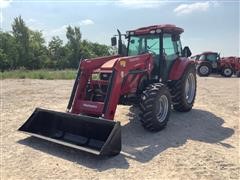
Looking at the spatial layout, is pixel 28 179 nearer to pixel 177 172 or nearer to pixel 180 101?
pixel 177 172

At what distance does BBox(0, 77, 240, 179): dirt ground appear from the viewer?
18.5 feet

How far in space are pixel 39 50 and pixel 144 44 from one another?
4680cm

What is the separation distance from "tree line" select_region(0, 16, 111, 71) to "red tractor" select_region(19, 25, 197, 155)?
38171 millimetres

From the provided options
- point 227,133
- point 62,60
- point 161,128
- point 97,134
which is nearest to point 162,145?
point 161,128

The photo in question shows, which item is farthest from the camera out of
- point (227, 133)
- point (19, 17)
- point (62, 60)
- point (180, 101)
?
point (62, 60)

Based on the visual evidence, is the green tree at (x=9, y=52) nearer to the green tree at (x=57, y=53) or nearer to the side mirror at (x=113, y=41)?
the green tree at (x=57, y=53)

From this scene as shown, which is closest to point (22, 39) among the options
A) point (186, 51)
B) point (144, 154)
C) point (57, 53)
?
point (57, 53)

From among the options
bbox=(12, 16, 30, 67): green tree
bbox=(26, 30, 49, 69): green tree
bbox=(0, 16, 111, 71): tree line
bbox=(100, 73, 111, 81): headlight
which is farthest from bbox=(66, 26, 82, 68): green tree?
bbox=(100, 73, 111, 81): headlight

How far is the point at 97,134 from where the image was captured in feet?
21.7

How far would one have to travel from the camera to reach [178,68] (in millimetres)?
9266

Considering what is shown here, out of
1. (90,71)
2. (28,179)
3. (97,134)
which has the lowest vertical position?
(28,179)

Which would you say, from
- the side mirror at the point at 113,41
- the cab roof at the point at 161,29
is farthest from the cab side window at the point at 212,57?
the side mirror at the point at 113,41

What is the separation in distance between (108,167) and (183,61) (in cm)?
461

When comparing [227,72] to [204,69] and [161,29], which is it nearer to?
[204,69]
